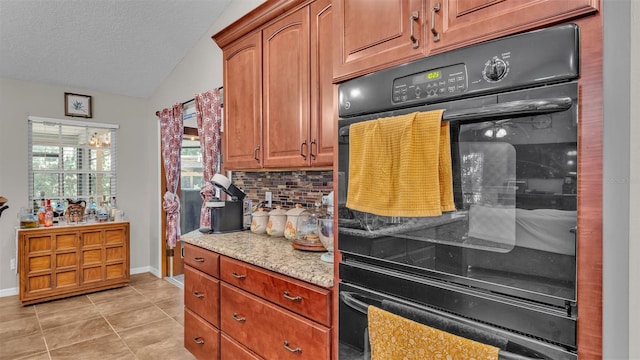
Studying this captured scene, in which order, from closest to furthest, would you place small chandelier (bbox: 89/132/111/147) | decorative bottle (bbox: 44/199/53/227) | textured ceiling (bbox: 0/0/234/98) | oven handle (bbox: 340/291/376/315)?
oven handle (bbox: 340/291/376/315)
textured ceiling (bbox: 0/0/234/98)
decorative bottle (bbox: 44/199/53/227)
small chandelier (bbox: 89/132/111/147)

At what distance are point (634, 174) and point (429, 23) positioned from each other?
0.68m

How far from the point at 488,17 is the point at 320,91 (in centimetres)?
104

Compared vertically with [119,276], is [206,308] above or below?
above

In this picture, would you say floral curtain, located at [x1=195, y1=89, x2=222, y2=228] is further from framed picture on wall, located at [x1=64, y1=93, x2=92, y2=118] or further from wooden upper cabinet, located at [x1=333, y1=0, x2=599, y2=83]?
wooden upper cabinet, located at [x1=333, y1=0, x2=599, y2=83]

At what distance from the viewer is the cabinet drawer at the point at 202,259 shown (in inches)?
82.0

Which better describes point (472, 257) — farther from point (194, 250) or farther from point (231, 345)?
point (194, 250)

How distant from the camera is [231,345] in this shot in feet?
6.33

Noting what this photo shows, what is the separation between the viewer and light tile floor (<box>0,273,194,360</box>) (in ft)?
8.61

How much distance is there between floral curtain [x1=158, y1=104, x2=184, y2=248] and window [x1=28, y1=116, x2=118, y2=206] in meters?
0.87

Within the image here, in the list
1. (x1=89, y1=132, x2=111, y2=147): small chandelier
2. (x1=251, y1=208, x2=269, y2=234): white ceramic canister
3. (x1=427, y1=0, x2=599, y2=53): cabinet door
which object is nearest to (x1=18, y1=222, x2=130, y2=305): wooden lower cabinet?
(x1=89, y1=132, x2=111, y2=147): small chandelier

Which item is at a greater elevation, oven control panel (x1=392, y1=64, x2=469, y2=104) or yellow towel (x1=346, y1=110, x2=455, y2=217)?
oven control panel (x1=392, y1=64, x2=469, y2=104)

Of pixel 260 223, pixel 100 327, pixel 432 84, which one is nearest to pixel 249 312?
pixel 260 223

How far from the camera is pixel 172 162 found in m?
4.21

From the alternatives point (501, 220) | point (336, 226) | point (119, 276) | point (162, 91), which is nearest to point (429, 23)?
point (501, 220)
